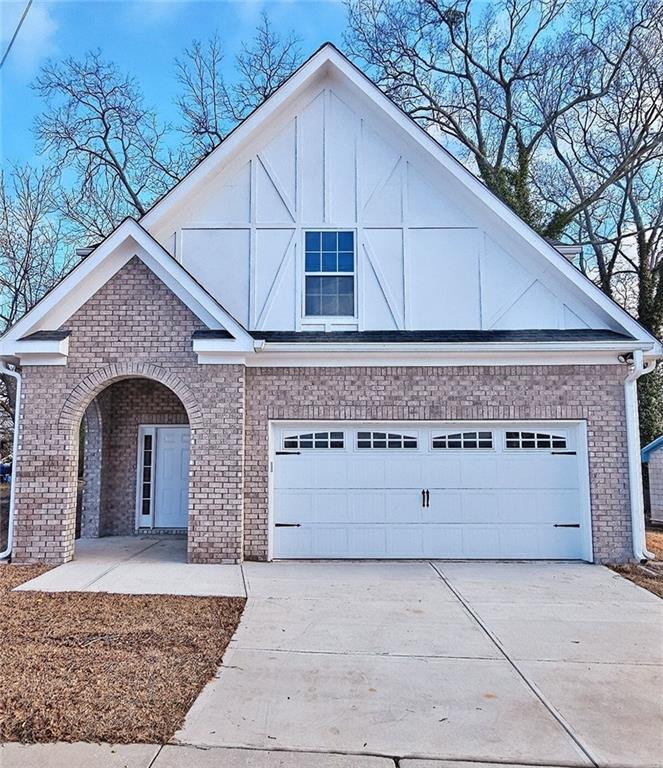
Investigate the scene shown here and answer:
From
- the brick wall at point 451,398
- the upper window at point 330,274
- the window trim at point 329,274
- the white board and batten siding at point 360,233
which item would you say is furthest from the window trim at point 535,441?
the upper window at point 330,274

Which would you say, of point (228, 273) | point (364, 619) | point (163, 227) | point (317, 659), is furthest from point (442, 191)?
point (317, 659)

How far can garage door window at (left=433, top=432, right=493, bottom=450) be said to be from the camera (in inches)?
388

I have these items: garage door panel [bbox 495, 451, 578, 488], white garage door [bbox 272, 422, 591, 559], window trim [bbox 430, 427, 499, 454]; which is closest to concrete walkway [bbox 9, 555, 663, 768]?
white garage door [bbox 272, 422, 591, 559]

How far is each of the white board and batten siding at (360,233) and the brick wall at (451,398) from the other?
99 cm

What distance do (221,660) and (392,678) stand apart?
1.51m

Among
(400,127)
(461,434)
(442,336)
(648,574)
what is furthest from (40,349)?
(648,574)

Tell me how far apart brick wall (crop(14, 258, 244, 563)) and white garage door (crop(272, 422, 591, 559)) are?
3.37 feet

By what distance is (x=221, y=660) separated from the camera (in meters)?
5.13

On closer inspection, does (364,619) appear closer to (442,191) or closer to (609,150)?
(442,191)

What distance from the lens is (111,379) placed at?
9.48m

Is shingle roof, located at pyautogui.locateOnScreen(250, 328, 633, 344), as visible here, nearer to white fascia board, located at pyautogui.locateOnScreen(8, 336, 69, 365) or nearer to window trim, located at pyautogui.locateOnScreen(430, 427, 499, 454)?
window trim, located at pyautogui.locateOnScreen(430, 427, 499, 454)

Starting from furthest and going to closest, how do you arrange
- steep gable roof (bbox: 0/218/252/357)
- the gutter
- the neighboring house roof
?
the neighboring house roof, the gutter, steep gable roof (bbox: 0/218/252/357)

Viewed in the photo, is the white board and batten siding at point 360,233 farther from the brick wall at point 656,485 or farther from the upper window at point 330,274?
the brick wall at point 656,485

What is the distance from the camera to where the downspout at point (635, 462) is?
9414 millimetres
